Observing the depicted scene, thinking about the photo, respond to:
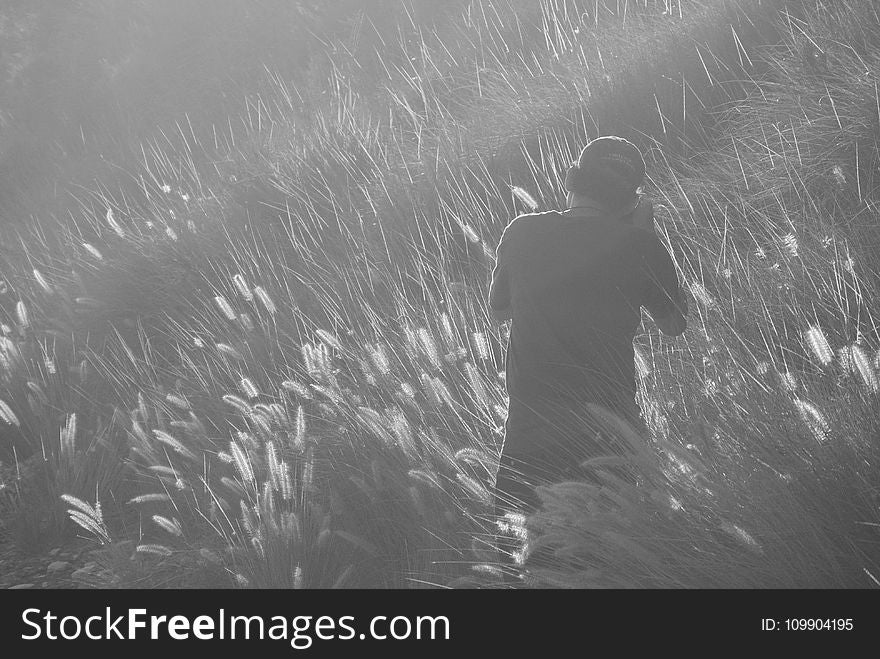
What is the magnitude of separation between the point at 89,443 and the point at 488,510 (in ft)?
11.3

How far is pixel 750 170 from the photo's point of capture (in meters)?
5.52

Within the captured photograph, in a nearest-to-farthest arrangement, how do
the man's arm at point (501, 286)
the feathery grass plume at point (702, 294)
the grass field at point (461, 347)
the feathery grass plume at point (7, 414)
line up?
the grass field at point (461, 347) < the man's arm at point (501, 286) < the feathery grass plume at point (702, 294) < the feathery grass plume at point (7, 414)

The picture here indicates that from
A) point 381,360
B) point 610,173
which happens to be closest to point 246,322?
point 381,360

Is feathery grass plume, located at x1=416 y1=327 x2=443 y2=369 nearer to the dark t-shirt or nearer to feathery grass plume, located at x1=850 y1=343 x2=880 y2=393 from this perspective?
the dark t-shirt

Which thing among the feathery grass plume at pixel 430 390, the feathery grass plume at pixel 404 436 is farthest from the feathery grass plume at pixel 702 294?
the feathery grass plume at pixel 404 436

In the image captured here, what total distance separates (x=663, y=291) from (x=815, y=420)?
700mm

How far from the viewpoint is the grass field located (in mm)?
2533

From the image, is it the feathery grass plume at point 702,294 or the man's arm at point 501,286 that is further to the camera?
the feathery grass plume at point 702,294

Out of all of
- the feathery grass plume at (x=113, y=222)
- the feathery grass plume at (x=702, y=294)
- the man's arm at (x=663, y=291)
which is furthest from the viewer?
the feathery grass plume at (x=113, y=222)

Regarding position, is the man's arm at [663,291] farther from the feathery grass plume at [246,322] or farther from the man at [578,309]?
the feathery grass plume at [246,322]

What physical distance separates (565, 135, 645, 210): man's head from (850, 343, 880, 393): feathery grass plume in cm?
94

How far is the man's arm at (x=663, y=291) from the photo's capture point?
294 cm
